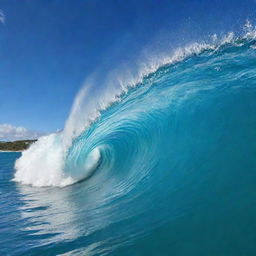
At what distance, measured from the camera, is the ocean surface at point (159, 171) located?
375cm

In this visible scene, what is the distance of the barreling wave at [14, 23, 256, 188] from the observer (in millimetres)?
7332

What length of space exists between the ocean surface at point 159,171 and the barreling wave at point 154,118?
4 centimetres

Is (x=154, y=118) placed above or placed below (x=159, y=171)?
above

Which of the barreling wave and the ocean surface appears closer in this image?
the ocean surface

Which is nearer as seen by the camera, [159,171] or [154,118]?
[159,171]

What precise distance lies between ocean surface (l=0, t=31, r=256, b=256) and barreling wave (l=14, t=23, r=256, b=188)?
4cm

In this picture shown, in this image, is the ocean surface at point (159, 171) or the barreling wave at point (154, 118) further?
the barreling wave at point (154, 118)

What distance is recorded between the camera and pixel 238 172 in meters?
5.00

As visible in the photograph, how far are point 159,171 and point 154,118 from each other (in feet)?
9.90

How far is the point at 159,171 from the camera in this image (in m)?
7.19

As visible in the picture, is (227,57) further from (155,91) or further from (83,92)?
(83,92)

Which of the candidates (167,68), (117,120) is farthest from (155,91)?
(117,120)

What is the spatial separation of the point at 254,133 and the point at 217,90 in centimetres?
221

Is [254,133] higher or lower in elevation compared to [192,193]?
higher
